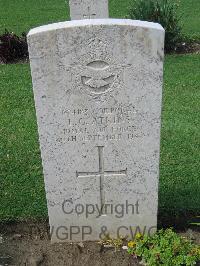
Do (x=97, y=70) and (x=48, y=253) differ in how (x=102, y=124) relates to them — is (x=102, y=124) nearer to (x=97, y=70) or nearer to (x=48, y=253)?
(x=97, y=70)

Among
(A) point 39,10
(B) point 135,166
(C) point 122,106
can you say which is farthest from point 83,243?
(A) point 39,10

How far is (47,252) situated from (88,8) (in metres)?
5.77

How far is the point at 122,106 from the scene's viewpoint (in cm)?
336

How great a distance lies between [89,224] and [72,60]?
56.9 inches

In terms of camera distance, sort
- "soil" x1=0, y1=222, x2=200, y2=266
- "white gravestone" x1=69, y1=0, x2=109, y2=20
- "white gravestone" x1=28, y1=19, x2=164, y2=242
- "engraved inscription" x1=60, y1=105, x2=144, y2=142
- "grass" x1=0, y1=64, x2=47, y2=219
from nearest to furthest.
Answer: "white gravestone" x1=28, y1=19, x2=164, y2=242 < "engraved inscription" x1=60, y1=105, x2=144, y2=142 < "soil" x1=0, y1=222, x2=200, y2=266 < "grass" x1=0, y1=64, x2=47, y2=219 < "white gravestone" x1=69, y1=0, x2=109, y2=20

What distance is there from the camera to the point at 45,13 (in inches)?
526

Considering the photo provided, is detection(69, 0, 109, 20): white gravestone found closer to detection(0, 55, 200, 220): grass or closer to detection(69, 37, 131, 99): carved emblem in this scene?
detection(0, 55, 200, 220): grass

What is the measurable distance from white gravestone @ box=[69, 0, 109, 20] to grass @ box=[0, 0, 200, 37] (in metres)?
3.13

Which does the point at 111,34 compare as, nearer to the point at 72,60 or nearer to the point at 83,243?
the point at 72,60

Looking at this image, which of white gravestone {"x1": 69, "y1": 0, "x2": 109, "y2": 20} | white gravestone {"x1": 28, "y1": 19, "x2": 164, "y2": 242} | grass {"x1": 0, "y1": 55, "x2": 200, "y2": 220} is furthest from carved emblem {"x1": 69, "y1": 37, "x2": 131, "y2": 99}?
white gravestone {"x1": 69, "y1": 0, "x2": 109, "y2": 20}

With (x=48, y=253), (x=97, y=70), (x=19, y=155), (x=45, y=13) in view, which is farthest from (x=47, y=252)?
(x=45, y=13)

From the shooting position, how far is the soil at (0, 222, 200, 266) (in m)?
3.69

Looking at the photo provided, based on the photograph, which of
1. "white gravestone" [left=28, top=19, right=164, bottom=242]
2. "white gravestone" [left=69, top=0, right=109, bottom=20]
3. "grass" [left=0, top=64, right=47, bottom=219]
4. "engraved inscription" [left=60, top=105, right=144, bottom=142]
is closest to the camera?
"white gravestone" [left=28, top=19, right=164, bottom=242]

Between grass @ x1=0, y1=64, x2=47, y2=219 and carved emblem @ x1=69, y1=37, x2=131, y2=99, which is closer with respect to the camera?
carved emblem @ x1=69, y1=37, x2=131, y2=99
